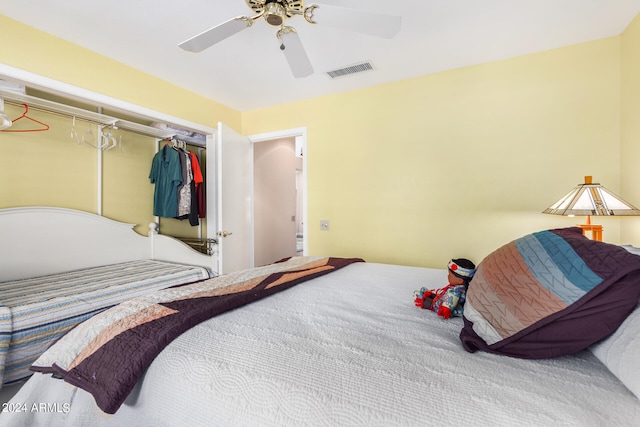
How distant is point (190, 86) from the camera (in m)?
2.79

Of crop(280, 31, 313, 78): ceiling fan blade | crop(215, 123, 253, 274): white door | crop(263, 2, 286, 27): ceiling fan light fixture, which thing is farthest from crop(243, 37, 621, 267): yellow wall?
crop(263, 2, 286, 27): ceiling fan light fixture

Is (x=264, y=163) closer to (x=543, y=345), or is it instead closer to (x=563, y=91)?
(x=563, y=91)

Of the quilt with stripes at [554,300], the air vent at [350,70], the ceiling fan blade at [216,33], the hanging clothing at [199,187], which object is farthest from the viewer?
the hanging clothing at [199,187]

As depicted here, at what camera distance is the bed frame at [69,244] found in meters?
2.12

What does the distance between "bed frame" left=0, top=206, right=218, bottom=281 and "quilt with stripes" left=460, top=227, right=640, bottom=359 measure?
2.53 meters

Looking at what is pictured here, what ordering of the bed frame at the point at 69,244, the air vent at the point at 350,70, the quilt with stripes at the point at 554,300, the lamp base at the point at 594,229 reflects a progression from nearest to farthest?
the quilt with stripes at the point at 554,300 → the lamp base at the point at 594,229 → the bed frame at the point at 69,244 → the air vent at the point at 350,70

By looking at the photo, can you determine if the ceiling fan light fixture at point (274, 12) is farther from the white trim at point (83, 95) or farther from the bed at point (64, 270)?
the bed at point (64, 270)

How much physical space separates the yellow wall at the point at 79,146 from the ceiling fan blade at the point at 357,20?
1.87m

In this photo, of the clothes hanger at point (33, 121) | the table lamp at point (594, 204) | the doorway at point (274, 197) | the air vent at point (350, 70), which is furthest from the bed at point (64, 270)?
the table lamp at point (594, 204)

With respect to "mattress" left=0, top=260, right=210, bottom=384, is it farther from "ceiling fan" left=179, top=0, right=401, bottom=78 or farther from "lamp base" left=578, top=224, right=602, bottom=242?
"lamp base" left=578, top=224, right=602, bottom=242

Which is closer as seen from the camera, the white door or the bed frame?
the bed frame

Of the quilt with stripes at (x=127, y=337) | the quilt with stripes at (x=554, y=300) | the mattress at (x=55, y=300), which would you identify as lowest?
the mattress at (x=55, y=300)

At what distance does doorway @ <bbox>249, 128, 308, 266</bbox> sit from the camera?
3.82 meters

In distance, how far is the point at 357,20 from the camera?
1.36 metres
